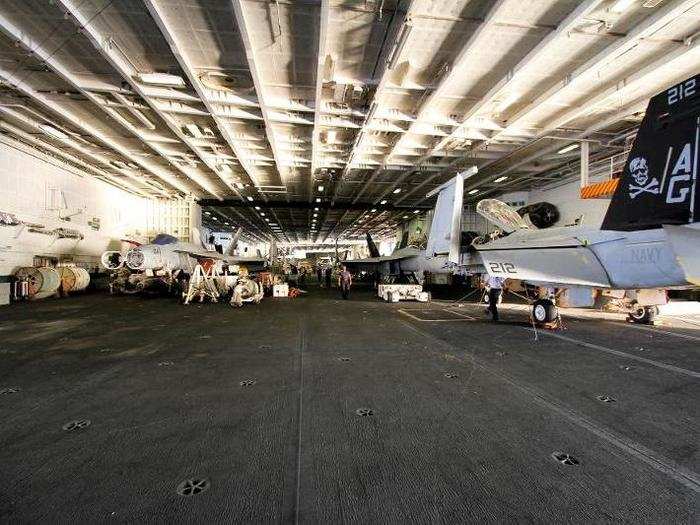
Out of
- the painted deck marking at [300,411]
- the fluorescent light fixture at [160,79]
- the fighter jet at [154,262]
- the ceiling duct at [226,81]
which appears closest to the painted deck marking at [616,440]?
the painted deck marking at [300,411]

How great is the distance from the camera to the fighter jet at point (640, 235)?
273 centimetres

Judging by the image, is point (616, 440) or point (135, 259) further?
point (135, 259)

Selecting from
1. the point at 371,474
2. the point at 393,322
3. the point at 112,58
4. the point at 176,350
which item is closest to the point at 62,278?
the point at 112,58

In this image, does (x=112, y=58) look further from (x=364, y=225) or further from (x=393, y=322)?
(x=364, y=225)

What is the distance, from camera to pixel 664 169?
2854 millimetres

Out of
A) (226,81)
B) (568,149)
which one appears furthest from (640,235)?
(568,149)

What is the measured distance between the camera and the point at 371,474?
1.95 metres

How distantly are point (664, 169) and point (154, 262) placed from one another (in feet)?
50.3

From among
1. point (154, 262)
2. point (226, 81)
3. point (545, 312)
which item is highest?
point (226, 81)

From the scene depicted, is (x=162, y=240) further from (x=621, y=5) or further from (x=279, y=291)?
(x=621, y=5)

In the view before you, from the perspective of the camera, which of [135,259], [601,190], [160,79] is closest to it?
[160,79]

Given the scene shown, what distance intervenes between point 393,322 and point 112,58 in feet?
31.7

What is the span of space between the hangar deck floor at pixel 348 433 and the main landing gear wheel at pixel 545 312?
191cm

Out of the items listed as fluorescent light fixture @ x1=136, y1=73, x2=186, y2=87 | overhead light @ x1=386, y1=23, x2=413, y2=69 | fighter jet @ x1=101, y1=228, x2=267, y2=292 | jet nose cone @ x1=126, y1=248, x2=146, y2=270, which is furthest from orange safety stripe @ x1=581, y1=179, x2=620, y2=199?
jet nose cone @ x1=126, y1=248, x2=146, y2=270
